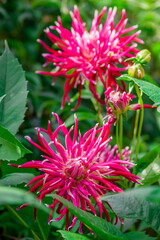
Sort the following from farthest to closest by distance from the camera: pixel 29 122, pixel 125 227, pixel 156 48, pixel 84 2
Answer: pixel 84 2 → pixel 156 48 → pixel 29 122 → pixel 125 227

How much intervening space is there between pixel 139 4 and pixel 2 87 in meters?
1.13

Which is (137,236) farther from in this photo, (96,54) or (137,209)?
(96,54)

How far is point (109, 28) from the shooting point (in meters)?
0.59

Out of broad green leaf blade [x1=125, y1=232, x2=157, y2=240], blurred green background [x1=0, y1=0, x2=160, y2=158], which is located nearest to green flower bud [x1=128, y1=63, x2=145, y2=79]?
broad green leaf blade [x1=125, y1=232, x2=157, y2=240]

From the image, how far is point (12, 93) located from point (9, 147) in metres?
0.13

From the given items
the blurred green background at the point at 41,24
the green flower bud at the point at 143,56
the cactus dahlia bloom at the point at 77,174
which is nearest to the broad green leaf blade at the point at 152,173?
the cactus dahlia bloom at the point at 77,174

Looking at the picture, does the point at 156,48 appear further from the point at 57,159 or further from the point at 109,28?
the point at 57,159

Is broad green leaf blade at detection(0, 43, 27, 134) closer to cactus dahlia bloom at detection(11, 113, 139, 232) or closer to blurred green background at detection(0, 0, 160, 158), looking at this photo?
cactus dahlia bloom at detection(11, 113, 139, 232)

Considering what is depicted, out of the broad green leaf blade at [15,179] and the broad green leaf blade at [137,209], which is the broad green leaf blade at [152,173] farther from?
the broad green leaf blade at [15,179]

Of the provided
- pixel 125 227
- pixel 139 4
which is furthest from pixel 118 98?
pixel 139 4

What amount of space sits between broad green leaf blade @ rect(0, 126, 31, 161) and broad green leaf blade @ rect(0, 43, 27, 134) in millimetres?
73

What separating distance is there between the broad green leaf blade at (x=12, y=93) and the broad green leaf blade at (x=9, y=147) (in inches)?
2.9

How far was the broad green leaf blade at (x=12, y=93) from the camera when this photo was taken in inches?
18.3

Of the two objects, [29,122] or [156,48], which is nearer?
[29,122]
